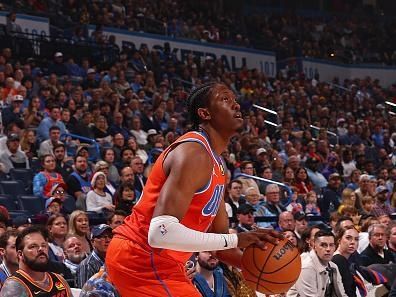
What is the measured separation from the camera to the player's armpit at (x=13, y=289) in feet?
18.1

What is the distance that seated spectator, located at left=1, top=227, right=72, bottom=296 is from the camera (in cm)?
559

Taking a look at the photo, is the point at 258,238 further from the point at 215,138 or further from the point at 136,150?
the point at 136,150

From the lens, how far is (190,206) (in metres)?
3.70

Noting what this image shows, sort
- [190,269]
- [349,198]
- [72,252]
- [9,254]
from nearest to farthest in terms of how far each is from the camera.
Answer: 1. [9,254]
2. [190,269]
3. [72,252]
4. [349,198]

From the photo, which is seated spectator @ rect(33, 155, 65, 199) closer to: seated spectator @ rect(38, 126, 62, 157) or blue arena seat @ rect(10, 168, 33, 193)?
blue arena seat @ rect(10, 168, 33, 193)

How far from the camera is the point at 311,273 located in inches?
295

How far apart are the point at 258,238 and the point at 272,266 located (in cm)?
14

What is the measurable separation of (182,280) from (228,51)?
18.8m

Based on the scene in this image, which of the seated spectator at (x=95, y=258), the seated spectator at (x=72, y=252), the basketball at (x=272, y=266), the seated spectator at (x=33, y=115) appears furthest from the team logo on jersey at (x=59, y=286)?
the seated spectator at (x=33, y=115)

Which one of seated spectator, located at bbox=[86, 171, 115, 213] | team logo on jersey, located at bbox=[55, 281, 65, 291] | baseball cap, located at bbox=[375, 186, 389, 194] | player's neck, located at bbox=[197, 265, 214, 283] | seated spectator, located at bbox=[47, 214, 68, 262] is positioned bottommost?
baseball cap, located at bbox=[375, 186, 389, 194]

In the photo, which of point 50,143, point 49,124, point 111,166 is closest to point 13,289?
point 111,166

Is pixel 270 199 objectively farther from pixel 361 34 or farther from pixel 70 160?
pixel 361 34

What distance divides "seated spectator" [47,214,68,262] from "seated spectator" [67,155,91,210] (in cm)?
188

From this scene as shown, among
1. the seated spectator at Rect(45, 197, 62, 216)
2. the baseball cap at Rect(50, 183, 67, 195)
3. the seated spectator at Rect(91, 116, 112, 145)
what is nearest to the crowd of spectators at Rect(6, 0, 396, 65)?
the seated spectator at Rect(91, 116, 112, 145)
